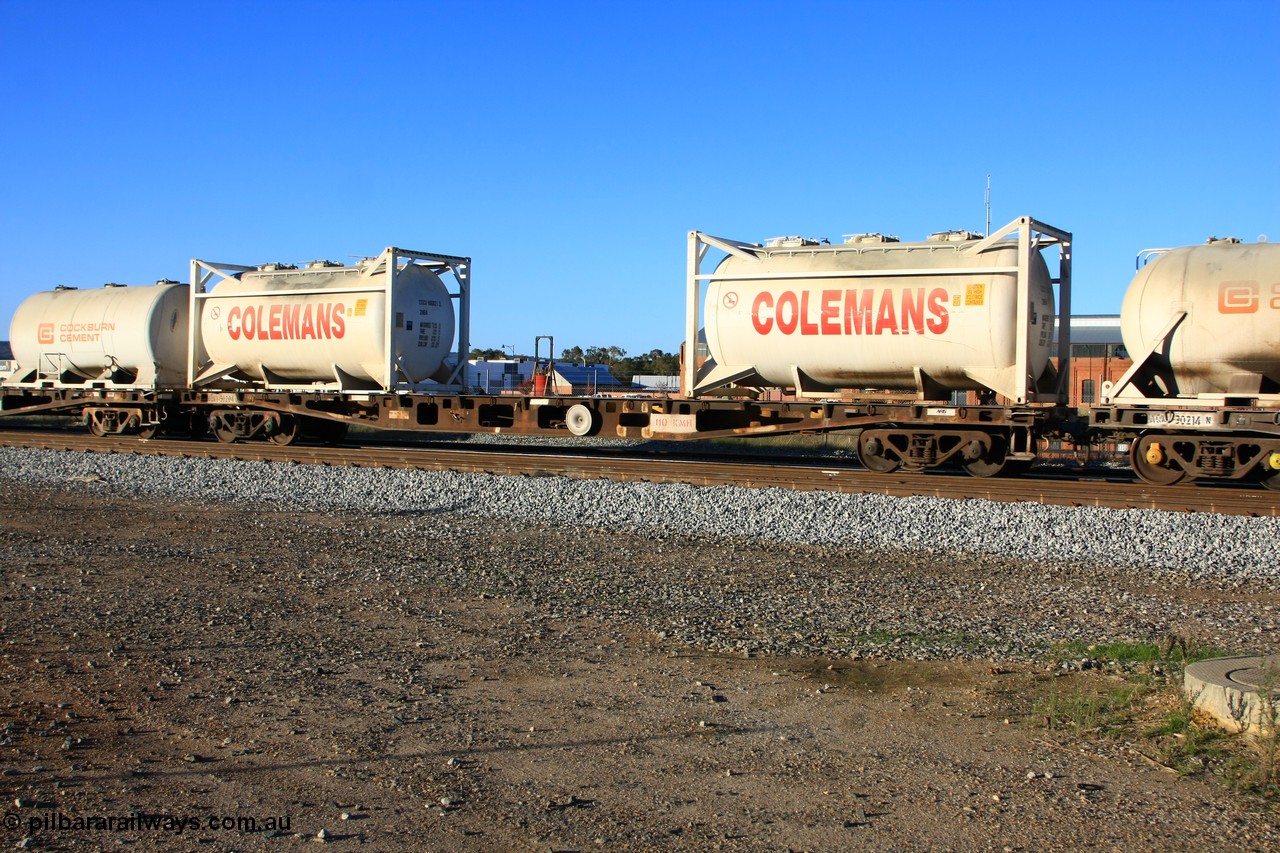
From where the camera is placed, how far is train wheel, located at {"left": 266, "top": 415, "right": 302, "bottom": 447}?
2092cm

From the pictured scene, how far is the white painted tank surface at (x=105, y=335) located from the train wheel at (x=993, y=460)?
16.6 meters

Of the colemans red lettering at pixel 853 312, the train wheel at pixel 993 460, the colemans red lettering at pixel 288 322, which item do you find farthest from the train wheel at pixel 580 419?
the train wheel at pixel 993 460

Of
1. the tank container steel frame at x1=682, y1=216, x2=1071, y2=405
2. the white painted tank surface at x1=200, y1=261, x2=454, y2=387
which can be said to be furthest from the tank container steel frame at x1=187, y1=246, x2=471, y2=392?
the tank container steel frame at x1=682, y1=216, x2=1071, y2=405

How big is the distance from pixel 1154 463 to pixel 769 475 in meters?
5.13

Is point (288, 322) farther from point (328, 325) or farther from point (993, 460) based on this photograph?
point (993, 460)

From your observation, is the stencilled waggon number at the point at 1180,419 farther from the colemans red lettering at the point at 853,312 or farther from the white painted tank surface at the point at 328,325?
the white painted tank surface at the point at 328,325

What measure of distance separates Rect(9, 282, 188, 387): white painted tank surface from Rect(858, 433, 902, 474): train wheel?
49.0ft

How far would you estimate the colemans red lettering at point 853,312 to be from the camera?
14.8 m

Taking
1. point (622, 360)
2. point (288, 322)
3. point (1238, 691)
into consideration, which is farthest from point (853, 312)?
point (622, 360)

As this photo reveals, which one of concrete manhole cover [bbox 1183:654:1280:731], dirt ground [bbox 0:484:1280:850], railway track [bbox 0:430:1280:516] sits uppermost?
railway track [bbox 0:430:1280:516]

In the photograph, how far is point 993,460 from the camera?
1517cm

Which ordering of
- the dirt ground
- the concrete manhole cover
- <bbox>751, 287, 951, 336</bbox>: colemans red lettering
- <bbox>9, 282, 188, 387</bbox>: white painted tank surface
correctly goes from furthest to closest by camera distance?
<bbox>9, 282, 188, 387</bbox>: white painted tank surface, <bbox>751, 287, 951, 336</bbox>: colemans red lettering, the concrete manhole cover, the dirt ground

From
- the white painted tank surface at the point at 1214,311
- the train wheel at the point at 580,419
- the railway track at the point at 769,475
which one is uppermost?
the white painted tank surface at the point at 1214,311

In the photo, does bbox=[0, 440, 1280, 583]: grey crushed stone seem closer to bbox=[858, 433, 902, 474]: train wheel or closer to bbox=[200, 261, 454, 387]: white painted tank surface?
bbox=[858, 433, 902, 474]: train wheel
